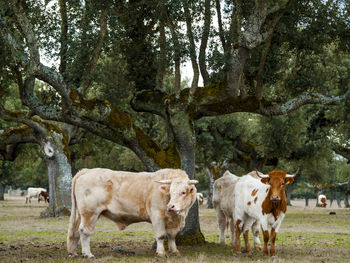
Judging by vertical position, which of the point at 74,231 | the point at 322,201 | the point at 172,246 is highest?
the point at 74,231

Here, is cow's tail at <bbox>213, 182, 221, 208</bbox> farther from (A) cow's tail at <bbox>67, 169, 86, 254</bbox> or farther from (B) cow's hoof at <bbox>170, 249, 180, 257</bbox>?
(A) cow's tail at <bbox>67, 169, 86, 254</bbox>

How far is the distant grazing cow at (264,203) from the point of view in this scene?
465 inches

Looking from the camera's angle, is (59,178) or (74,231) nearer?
(74,231)

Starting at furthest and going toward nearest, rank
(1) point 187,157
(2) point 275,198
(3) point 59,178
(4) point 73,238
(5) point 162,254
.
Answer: (3) point 59,178 < (1) point 187,157 < (4) point 73,238 < (5) point 162,254 < (2) point 275,198

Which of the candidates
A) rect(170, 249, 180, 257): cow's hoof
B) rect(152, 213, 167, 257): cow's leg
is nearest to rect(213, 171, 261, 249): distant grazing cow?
rect(170, 249, 180, 257): cow's hoof

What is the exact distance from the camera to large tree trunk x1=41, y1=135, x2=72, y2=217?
2891cm

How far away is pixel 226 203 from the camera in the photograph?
49.3 feet

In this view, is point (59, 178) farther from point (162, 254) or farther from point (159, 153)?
point (162, 254)

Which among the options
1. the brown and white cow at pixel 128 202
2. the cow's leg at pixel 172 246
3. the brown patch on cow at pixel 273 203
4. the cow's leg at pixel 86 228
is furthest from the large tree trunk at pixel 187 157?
the cow's leg at pixel 86 228

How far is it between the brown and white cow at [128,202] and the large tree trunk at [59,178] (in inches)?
671

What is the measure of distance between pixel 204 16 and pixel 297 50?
3497mm

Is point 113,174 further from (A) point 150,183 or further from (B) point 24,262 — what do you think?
(B) point 24,262

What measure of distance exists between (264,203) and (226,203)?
9.97 feet

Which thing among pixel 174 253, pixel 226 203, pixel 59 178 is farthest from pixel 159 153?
pixel 59 178
